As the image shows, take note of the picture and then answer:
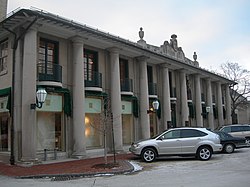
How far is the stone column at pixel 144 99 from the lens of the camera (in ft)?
72.4

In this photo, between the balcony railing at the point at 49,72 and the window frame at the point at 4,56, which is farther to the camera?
the window frame at the point at 4,56

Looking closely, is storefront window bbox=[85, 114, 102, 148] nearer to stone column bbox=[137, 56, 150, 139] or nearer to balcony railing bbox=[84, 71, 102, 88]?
balcony railing bbox=[84, 71, 102, 88]

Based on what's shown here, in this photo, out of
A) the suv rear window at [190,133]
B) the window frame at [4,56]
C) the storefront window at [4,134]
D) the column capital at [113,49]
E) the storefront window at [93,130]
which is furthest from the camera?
the column capital at [113,49]

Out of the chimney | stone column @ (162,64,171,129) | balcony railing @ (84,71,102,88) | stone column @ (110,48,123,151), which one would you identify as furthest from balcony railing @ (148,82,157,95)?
the chimney

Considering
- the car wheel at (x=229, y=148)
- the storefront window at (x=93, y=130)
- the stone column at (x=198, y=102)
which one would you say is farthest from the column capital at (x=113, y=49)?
the stone column at (x=198, y=102)

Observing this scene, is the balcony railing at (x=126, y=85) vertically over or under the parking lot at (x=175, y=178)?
over

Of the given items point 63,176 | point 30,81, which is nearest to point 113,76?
point 30,81

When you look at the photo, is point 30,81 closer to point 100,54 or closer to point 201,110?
point 100,54

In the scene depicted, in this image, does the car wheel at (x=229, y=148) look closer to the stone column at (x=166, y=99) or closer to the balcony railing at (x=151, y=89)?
the stone column at (x=166, y=99)

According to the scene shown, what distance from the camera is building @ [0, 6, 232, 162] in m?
15.0

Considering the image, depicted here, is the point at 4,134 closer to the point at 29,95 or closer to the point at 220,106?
the point at 29,95

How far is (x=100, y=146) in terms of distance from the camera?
19.6 meters

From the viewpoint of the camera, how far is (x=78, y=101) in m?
17.2

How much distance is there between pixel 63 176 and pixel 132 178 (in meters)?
2.71
